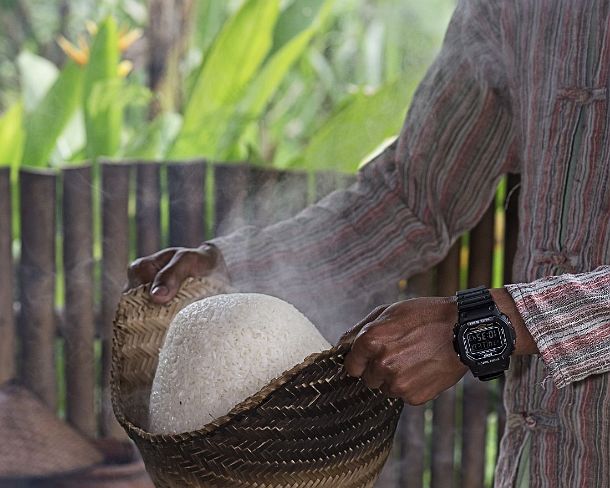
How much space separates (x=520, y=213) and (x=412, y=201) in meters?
0.22

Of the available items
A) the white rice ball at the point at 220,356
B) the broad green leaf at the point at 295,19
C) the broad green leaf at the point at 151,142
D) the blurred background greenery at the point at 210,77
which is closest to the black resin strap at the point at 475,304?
the white rice ball at the point at 220,356

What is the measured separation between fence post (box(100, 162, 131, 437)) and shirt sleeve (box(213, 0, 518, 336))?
4.44 feet

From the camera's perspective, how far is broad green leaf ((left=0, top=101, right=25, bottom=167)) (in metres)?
3.52

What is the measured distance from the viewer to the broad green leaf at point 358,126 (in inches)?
132

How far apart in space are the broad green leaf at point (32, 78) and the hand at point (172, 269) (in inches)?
103

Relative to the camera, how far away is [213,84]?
3746 mm

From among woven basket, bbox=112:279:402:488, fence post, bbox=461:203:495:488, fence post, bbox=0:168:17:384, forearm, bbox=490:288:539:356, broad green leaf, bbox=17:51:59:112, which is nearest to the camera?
woven basket, bbox=112:279:402:488

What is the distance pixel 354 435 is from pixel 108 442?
2.10 meters

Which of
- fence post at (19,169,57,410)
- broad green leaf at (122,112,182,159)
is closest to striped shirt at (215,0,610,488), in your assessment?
fence post at (19,169,57,410)

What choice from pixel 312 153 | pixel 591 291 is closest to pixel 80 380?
pixel 312 153

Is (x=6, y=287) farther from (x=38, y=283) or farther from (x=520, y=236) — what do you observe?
(x=520, y=236)

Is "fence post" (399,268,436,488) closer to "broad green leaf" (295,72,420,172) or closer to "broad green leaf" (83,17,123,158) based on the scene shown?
"broad green leaf" (295,72,420,172)

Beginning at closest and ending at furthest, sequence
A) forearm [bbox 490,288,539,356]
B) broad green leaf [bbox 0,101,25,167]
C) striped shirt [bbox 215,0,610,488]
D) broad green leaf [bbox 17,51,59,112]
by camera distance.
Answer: forearm [bbox 490,288,539,356] < striped shirt [bbox 215,0,610,488] < broad green leaf [bbox 0,101,25,167] < broad green leaf [bbox 17,51,59,112]

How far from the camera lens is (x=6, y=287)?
2.99 m
